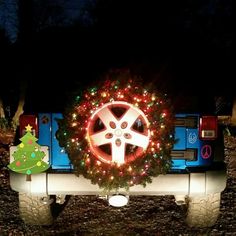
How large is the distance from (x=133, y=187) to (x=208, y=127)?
930mm

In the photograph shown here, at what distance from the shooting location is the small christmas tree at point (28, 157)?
4.78 m

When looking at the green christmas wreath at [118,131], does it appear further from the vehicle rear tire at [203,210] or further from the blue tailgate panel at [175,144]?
the vehicle rear tire at [203,210]

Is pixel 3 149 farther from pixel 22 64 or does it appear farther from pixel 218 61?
pixel 218 61

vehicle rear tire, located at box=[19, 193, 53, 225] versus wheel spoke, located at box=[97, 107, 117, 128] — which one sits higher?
wheel spoke, located at box=[97, 107, 117, 128]

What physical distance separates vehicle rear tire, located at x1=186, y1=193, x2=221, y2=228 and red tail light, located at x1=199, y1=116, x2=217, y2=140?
0.67 meters

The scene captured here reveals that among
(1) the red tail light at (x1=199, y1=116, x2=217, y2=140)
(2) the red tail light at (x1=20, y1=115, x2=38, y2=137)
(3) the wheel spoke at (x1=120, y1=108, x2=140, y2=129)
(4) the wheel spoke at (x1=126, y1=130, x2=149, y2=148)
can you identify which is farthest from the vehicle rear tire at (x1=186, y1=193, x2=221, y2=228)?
(2) the red tail light at (x1=20, y1=115, x2=38, y2=137)

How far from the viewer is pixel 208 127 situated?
4.89 m

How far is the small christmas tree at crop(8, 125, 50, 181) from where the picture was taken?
15.7ft

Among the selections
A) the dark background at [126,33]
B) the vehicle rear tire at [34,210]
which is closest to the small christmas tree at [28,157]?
the vehicle rear tire at [34,210]

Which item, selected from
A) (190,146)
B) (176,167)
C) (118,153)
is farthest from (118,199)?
(190,146)

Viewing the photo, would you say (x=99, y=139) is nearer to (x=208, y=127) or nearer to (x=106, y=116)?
(x=106, y=116)

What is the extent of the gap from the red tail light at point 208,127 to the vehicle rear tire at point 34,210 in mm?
1782

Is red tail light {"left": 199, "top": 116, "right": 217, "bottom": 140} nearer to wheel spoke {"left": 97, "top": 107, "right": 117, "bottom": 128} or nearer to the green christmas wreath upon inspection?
the green christmas wreath

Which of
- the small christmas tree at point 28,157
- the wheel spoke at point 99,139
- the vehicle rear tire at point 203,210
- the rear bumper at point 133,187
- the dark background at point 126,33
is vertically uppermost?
the dark background at point 126,33
